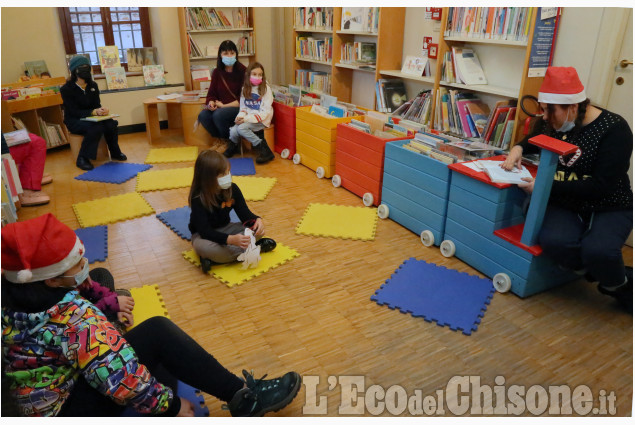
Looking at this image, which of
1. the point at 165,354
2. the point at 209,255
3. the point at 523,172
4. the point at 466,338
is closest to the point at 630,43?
the point at 523,172

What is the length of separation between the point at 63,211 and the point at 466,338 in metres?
3.07

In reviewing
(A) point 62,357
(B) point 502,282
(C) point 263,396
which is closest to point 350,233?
(B) point 502,282

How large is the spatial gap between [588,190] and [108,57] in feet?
17.0

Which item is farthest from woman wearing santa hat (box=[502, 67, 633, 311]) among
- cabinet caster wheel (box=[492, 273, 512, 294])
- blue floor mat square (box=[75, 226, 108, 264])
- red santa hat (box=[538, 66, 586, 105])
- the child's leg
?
the child's leg

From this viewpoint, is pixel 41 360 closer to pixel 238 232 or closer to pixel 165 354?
pixel 165 354

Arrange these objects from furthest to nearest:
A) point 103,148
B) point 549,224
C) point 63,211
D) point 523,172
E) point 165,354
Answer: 1. point 103,148
2. point 63,211
3. point 523,172
4. point 549,224
5. point 165,354

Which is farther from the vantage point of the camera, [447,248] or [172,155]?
[172,155]

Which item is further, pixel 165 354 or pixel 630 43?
pixel 630 43

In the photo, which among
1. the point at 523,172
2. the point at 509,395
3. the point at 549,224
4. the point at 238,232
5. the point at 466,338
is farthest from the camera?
the point at 238,232

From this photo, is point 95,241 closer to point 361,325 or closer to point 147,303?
point 147,303

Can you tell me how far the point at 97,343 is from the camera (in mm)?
1315

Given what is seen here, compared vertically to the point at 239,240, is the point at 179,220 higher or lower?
lower

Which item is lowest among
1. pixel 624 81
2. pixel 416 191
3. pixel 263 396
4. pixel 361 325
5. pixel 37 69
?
pixel 361 325

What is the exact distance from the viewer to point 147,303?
7.91 ft
